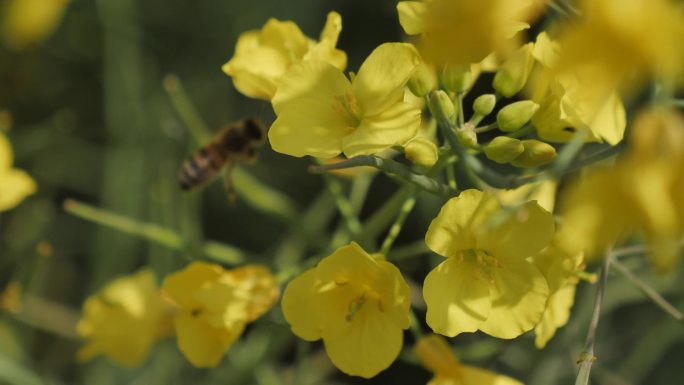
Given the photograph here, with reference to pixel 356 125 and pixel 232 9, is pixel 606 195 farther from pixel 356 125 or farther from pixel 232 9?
pixel 232 9

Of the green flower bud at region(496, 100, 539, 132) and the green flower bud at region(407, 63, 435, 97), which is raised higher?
the green flower bud at region(407, 63, 435, 97)

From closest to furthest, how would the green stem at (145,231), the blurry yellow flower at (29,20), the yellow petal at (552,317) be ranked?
1. the yellow petal at (552,317)
2. the green stem at (145,231)
3. the blurry yellow flower at (29,20)

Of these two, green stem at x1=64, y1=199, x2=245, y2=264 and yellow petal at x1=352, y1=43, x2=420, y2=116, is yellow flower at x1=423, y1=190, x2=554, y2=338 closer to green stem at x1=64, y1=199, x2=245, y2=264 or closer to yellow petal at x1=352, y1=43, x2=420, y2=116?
yellow petal at x1=352, y1=43, x2=420, y2=116

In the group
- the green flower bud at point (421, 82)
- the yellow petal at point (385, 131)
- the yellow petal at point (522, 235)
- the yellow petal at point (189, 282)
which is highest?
the green flower bud at point (421, 82)

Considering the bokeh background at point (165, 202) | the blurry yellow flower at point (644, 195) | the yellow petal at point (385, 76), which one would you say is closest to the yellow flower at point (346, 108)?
the yellow petal at point (385, 76)

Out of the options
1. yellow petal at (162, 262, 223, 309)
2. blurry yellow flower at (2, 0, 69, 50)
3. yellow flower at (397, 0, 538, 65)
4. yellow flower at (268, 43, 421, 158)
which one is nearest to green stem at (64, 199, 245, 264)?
yellow petal at (162, 262, 223, 309)

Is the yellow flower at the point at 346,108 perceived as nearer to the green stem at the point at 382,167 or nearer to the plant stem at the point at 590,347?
the green stem at the point at 382,167
